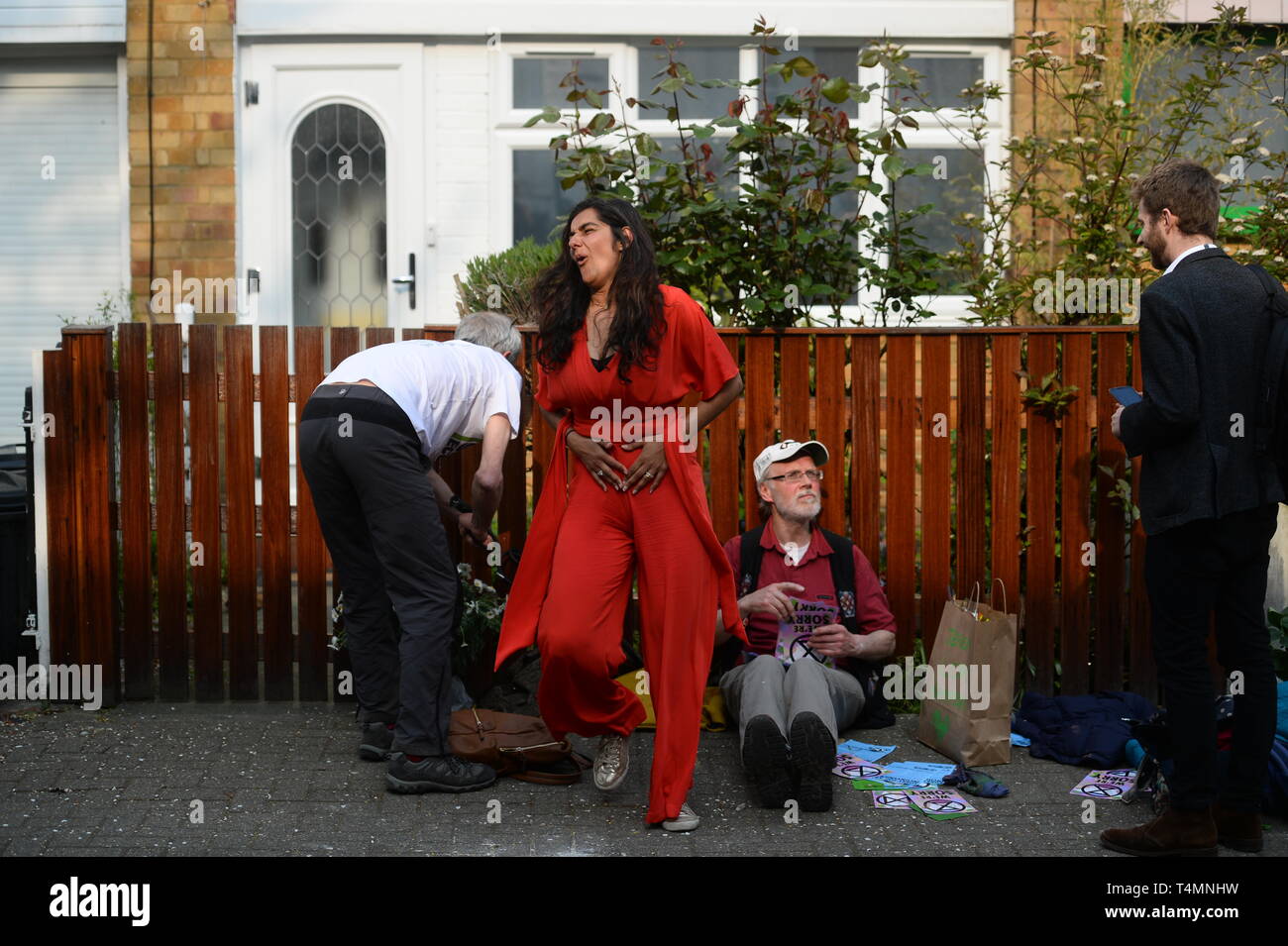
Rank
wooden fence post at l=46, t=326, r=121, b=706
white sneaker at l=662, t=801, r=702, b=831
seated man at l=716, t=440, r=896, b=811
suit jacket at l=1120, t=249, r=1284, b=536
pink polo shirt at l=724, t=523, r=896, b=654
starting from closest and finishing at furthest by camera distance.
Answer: suit jacket at l=1120, t=249, r=1284, b=536, white sneaker at l=662, t=801, r=702, b=831, seated man at l=716, t=440, r=896, b=811, pink polo shirt at l=724, t=523, r=896, b=654, wooden fence post at l=46, t=326, r=121, b=706

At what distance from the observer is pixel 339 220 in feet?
32.6

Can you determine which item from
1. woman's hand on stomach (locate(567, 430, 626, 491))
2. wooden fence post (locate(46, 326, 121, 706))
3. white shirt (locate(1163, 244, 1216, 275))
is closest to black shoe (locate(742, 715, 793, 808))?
woman's hand on stomach (locate(567, 430, 626, 491))

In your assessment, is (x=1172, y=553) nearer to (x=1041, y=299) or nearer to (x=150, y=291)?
(x=1041, y=299)

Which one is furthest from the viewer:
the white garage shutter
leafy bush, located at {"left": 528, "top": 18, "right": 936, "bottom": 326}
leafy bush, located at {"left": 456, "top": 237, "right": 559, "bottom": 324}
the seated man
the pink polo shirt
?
the white garage shutter

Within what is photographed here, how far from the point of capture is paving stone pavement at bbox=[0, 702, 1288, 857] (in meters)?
4.61

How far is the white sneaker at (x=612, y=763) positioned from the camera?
5.06 m

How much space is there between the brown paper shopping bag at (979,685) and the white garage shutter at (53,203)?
686 centimetres

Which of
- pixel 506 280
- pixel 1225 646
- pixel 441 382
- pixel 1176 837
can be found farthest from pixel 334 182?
pixel 1176 837

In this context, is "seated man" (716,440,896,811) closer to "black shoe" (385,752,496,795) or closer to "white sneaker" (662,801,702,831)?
"white sneaker" (662,801,702,831)

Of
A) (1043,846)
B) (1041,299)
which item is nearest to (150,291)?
(1041,299)

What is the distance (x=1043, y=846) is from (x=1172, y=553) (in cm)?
102

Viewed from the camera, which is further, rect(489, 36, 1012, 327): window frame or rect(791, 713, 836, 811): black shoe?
rect(489, 36, 1012, 327): window frame

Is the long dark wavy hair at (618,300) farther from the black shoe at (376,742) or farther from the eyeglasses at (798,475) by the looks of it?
the black shoe at (376,742)

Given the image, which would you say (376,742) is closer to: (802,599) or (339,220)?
(802,599)
